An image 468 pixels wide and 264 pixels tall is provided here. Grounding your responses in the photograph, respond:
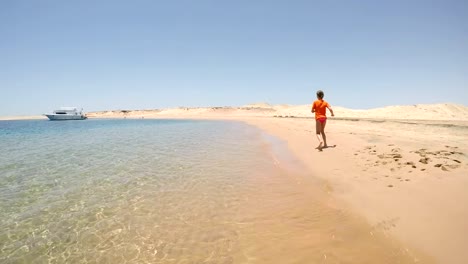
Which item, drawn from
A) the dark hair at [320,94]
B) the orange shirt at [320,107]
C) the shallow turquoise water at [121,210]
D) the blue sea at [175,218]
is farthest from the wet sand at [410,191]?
the dark hair at [320,94]

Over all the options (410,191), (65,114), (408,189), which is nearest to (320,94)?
(408,189)

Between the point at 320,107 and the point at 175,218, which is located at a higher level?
the point at 320,107

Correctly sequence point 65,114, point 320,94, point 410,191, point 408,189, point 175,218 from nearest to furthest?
1. point 175,218
2. point 410,191
3. point 408,189
4. point 320,94
5. point 65,114

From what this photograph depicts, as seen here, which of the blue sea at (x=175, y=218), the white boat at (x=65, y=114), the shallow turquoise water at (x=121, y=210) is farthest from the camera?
the white boat at (x=65, y=114)

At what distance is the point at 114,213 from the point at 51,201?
6.79 feet

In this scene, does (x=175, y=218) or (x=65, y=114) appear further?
(x=65, y=114)

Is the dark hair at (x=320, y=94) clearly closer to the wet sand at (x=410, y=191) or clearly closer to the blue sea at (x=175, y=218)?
the wet sand at (x=410, y=191)

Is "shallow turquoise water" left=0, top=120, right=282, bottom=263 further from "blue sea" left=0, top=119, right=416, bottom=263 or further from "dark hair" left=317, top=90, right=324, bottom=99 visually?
"dark hair" left=317, top=90, right=324, bottom=99

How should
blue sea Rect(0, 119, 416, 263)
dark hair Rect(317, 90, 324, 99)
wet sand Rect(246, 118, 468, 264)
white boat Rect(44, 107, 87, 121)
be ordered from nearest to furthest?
wet sand Rect(246, 118, 468, 264) → blue sea Rect(0, 119, 416, 263) → dark hair Rect(317, 90, 324, 99) → white boat Rect(44, 107, 87, 121)

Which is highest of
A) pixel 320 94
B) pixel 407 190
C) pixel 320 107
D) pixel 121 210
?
pixel 320 94

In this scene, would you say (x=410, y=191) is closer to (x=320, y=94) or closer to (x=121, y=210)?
(x=121, y=210)

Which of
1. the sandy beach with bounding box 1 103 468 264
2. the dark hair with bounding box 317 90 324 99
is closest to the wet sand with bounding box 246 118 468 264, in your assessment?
the sandy beach with bounding box 1 103 468 264

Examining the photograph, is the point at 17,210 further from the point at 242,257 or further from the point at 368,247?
the point at 368,247

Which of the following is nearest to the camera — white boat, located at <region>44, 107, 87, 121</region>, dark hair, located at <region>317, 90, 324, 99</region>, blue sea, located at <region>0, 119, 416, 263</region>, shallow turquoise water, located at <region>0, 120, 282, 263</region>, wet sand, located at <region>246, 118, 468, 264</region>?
wet sand, located at <region>246, 118, 468, 264</region>
